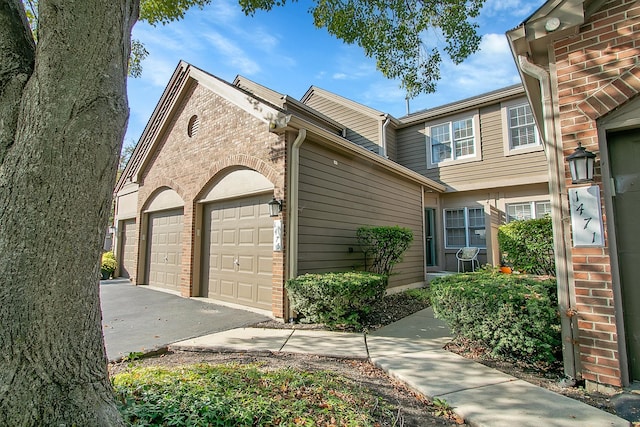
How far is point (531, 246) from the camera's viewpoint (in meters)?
6.74

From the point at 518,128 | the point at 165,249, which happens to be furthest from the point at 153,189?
the point at 518,128

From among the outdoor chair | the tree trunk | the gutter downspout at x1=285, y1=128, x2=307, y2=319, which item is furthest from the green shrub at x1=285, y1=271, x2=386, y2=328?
the outdoor chair

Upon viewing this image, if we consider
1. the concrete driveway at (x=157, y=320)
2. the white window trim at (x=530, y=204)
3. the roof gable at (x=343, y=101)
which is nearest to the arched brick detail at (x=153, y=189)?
the concrete driveway at (x=157, y=320)

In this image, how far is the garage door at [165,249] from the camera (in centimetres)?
904

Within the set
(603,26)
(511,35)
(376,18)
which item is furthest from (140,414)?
(376,18)

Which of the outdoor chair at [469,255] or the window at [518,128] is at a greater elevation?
the window at [518,128]

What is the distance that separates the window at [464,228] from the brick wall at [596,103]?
8203mm

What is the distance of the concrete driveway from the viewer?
15.3 feet

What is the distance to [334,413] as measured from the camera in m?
2.45

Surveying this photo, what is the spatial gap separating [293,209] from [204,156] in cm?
354

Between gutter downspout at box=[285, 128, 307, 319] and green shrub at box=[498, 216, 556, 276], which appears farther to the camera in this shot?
green shrub at box=[498, 216, 556, 276]

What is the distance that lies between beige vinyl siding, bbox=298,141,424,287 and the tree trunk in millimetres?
4283

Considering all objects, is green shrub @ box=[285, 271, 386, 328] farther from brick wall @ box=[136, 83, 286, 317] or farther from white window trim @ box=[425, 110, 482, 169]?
white window trim @ box=[425, 110, 482, 169]

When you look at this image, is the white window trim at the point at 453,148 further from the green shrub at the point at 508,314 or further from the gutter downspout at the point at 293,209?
the green shrub at the point at 508,314
